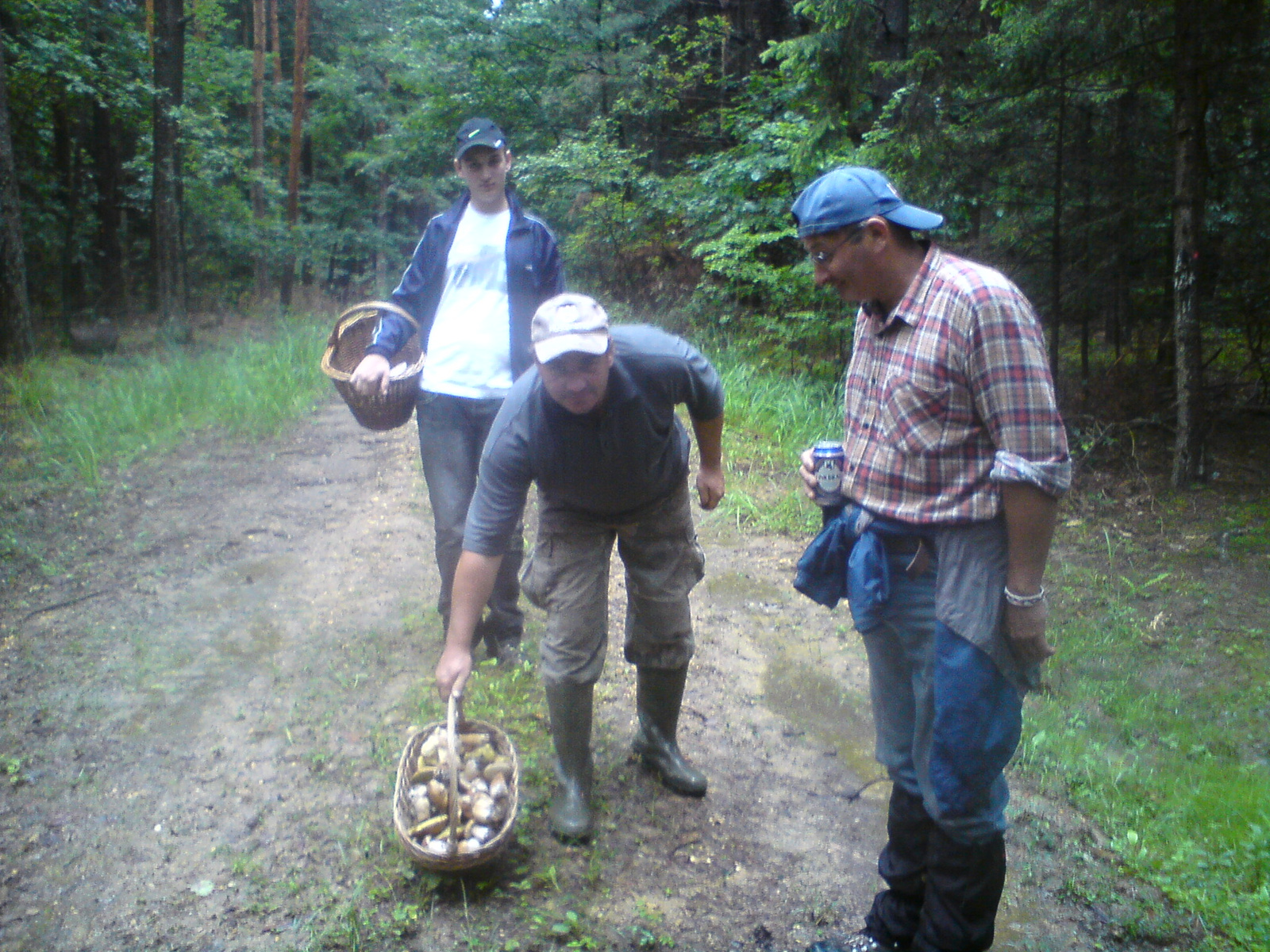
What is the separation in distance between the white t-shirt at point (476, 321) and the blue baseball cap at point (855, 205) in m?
1.69

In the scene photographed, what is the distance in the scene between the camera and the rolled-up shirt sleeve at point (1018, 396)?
1.88m

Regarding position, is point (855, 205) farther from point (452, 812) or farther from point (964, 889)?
point (452, 812)

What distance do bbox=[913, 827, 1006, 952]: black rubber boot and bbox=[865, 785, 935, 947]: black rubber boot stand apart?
0.43ft

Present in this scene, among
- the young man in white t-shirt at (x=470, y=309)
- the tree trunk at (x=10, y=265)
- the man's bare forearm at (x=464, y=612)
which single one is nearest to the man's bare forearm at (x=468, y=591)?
the man's bare forearm at (x=464, y=612)

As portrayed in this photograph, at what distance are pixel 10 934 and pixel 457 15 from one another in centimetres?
1684

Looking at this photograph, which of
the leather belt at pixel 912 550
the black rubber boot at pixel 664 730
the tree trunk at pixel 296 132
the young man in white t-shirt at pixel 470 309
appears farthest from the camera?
the tree trunk at pixel 296 132

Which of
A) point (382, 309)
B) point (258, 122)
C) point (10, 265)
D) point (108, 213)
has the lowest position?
point (382, 309)

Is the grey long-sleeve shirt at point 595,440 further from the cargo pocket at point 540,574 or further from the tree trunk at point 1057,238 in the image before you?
the tree trunk at point 1057,238

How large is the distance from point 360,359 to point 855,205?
267 centimetres

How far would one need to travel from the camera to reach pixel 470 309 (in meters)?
3.57

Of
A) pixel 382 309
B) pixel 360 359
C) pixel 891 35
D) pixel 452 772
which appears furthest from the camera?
pixel 891 35

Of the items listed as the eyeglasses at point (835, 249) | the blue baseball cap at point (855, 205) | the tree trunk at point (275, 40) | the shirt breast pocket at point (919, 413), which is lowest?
the shirt breast pocket at point (919, 413)

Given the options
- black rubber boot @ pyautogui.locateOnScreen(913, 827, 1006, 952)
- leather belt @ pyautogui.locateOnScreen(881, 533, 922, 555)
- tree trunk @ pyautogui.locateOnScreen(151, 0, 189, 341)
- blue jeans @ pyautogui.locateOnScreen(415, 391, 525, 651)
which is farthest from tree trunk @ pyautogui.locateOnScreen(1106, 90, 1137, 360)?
tree trunk @ pyautogui.locateOnScreen(151, 0, 189, 341)

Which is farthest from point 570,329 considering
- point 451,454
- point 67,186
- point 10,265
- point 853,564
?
point 67,186
